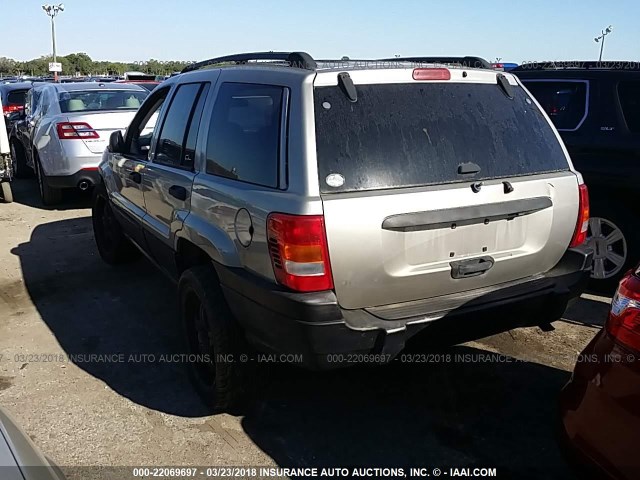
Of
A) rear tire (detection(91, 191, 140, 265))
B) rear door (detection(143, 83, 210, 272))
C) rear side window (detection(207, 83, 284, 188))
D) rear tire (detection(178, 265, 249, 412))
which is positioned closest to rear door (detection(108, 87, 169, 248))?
rear door (detection(143, 83, 210, 272))

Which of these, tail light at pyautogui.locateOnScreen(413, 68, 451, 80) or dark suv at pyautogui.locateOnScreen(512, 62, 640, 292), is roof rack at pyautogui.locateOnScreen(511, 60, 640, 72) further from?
tail light at pyautogui.locateOnScreen(413, 68, 451, 80)

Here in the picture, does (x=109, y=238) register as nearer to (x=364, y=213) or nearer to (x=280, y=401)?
(x=280, y=401)

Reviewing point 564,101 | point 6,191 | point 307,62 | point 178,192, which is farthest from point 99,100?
point 307,62

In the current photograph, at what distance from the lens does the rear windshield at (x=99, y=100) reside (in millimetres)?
8258

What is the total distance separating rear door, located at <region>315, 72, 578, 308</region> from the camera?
259cm

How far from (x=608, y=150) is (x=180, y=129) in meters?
3.36

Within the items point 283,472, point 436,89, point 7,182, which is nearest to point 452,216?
point 436,89

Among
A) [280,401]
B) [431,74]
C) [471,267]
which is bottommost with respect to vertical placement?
[280,401]

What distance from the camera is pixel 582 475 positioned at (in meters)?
2.12

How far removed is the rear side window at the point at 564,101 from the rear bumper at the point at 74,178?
552 centimetres

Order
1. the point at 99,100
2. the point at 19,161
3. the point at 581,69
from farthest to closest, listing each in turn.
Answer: the point at 19,161, the point at 99,100, the point at 581,69

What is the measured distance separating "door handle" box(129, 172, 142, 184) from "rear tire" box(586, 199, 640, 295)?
11.6 ft

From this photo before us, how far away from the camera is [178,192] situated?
3.53 meters

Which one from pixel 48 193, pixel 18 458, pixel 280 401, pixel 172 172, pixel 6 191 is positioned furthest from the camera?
pixel 6 191
